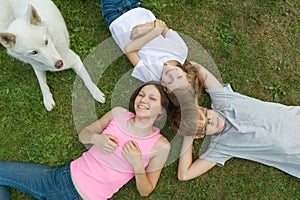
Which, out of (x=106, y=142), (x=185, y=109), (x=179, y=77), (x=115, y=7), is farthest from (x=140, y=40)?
(x=106, y=142)

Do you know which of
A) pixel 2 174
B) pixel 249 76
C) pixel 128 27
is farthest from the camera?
pixel 249 76

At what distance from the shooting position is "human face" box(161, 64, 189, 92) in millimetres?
3279

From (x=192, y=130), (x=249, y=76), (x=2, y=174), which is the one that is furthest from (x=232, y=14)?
(x=2, y=174)

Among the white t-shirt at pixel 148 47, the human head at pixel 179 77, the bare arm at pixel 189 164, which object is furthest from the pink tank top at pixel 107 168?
the white t-shirt at pixel 148 47

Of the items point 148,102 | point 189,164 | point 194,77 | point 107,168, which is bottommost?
point 189,164

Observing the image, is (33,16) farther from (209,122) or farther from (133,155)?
(209,122)

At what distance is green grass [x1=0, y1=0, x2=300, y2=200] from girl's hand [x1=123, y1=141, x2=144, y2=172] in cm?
48

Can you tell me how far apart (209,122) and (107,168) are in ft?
3.44

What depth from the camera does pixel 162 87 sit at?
127 inches

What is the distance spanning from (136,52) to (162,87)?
1.76 ft

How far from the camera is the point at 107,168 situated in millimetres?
3152

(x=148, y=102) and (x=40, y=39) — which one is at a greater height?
(x=40, y=39)

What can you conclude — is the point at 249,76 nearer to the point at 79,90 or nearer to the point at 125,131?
the point at 125,131

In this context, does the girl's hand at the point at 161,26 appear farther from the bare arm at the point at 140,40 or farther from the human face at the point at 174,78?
the human face at the point at 174,78
